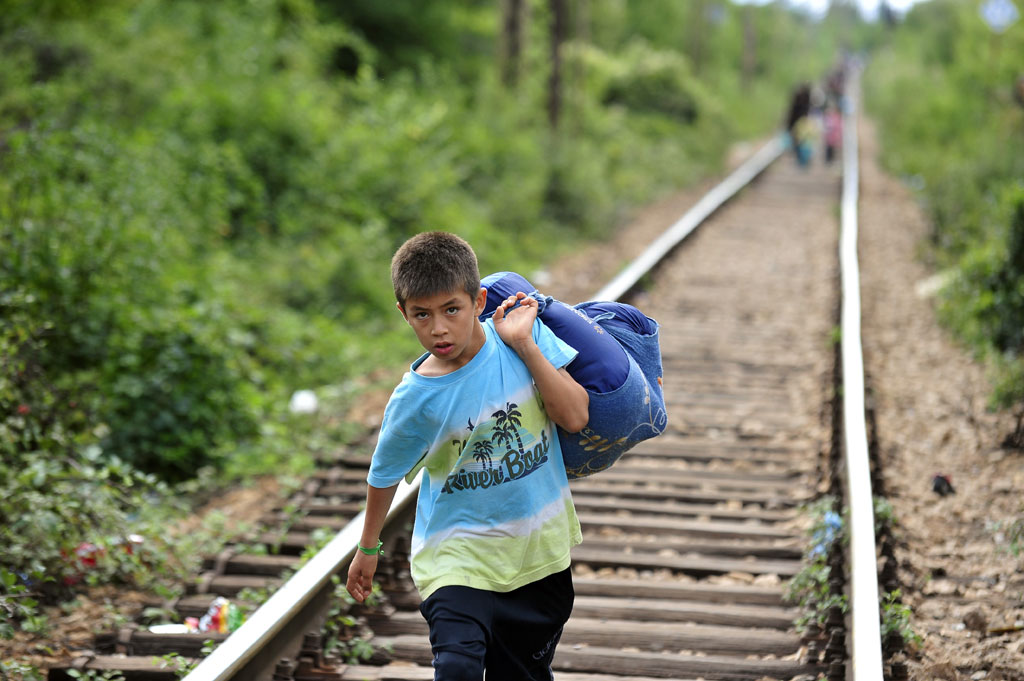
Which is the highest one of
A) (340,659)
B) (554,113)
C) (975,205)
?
(554,113)

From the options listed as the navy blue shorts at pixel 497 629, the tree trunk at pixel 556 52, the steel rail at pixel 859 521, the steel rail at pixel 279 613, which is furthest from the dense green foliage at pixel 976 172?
the tree trunk at pixel 556 52

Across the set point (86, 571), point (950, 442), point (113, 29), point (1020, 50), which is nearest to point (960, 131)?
point (1020, 50)

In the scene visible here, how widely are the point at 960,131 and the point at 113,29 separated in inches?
703

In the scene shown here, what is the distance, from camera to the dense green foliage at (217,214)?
5844mm

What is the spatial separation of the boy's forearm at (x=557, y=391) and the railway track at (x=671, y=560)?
133cm

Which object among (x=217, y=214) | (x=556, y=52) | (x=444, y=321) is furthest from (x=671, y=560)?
(x=556, y=52)

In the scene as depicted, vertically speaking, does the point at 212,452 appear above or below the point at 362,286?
below

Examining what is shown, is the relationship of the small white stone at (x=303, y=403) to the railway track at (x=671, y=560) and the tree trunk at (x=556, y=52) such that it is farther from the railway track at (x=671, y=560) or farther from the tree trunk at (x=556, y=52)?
the tree trunk at (x=556, y=52)

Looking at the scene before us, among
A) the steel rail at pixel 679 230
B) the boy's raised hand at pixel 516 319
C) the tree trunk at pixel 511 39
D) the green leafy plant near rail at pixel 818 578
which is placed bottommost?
the green leafy plant near rail at pixel 818 578

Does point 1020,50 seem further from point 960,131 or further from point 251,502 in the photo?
point 251,502

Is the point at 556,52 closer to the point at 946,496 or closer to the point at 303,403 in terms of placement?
the point at 303,403

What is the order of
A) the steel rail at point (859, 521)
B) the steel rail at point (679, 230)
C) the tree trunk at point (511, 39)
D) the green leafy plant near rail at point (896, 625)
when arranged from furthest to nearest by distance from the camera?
the tree trunk at point (511, 39) < the steel rail at point (679, 230) < the green leafy plant near rail at point (896, 625) < the steel rail at point (859, 521)

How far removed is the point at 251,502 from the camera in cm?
606

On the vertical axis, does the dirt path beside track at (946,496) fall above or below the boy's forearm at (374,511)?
above
